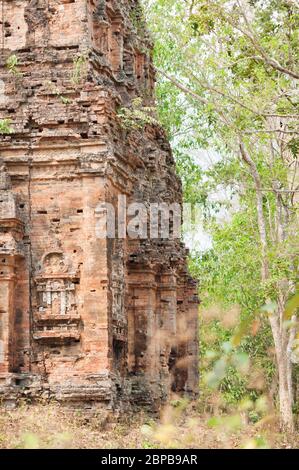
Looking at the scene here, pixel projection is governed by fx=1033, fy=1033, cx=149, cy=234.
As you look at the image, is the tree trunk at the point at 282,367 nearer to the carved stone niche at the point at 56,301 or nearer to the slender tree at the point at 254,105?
the slender tree at the point at 254,105

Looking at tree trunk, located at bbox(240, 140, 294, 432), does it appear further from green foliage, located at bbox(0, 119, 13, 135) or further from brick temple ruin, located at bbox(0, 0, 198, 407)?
green foliage, located at bbox(0, 119, 13, 135)

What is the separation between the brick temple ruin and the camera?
16.3 m

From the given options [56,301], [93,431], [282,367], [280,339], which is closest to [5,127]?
[56,301]

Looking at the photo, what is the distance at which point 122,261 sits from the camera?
17734mm

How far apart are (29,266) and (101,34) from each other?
470 centimetres

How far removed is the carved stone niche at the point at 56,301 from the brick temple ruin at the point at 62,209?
0.05ft

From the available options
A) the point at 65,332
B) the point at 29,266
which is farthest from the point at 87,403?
the point at 29,266

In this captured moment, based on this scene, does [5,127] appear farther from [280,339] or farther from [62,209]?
[280,339]

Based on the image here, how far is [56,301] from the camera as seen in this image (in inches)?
653

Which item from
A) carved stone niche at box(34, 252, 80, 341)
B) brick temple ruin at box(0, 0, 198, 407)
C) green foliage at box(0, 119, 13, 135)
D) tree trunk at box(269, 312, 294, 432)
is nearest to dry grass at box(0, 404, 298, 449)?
brick temple ruin at box(0, 0, 198, 407)

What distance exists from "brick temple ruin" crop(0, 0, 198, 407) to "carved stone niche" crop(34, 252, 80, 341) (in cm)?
2

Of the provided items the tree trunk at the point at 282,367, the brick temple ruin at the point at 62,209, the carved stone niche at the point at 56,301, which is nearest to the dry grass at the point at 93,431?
the brick temple ruin at the point at 62,209

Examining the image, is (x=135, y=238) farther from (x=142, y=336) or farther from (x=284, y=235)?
(x=284, y=235)

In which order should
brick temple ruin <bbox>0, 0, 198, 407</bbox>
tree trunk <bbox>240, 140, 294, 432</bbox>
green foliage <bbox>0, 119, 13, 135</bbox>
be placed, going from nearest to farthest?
brick temple ruin <bbox>0, 0, 198, 407</bbox> → green foliage <bbox>0, 119, 13, 135</bbox> → tree trunk <bbox>240, 140, 294, 432</bbox>
